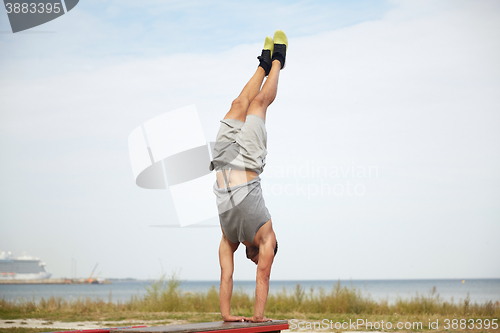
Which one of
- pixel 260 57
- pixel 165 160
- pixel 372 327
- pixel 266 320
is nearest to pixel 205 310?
pixel 372 327

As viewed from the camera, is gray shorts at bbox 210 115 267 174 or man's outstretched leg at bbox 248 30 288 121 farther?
man's outstretched leg at bbox 248 30 288 121

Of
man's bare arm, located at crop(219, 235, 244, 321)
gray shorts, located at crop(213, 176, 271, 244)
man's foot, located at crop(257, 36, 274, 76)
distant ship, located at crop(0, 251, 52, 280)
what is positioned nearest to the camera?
gray shorts, located at crop(213, 176, 271, 244)

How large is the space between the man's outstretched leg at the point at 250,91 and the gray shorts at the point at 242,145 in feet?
0.38

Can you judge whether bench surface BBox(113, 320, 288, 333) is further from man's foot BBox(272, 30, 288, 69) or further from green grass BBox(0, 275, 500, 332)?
green grass BBox(0, 275, 500, 332)

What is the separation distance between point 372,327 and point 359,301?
97.4 inches

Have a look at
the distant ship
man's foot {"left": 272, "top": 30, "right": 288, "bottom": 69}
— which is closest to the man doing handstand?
man's foot {"left": 272, "top": 30, "right": 288, "bottom": 69}

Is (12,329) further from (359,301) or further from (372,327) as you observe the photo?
(359,301)

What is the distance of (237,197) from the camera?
Result: 4.01 m

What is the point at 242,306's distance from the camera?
10.0 metres

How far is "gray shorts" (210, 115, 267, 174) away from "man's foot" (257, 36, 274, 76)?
68cm

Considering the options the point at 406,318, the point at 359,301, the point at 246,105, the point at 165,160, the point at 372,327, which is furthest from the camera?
the point at 359,301

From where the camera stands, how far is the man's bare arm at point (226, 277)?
4.09m

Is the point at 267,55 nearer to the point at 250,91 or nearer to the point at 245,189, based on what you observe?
the point at 250,91

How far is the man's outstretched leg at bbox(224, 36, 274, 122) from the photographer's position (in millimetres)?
4281
